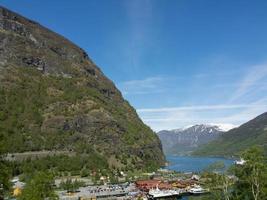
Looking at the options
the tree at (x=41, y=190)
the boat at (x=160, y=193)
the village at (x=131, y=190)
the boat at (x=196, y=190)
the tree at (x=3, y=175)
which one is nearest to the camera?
the tree at (x=3, y=175)

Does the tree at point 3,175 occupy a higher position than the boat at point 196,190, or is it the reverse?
the tree at point 3,175

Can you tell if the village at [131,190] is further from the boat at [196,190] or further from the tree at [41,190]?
the tree at [41,190]

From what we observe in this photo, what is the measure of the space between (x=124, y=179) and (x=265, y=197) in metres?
129

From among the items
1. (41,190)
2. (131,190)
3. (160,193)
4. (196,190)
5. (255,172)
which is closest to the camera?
(255,172)

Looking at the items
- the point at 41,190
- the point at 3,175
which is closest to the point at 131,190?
the point at 41,190

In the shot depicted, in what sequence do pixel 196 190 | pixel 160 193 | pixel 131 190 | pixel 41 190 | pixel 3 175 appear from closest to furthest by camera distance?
pixel 3 175, pixel 41 190, pixel 160 193, pixel 131 190, pixel 196 190

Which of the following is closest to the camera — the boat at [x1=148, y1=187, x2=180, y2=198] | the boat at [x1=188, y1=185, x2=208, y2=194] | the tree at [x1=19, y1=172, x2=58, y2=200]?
the tree at [x1=19, y1=172, x2=58, y2=200]

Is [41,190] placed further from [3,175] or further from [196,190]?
[196,190]

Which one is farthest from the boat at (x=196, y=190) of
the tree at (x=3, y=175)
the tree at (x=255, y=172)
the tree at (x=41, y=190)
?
the tree at (x=3, y=175)

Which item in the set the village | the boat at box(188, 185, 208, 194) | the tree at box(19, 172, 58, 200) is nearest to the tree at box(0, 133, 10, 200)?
the tree at box(19, 172, 58, 200)

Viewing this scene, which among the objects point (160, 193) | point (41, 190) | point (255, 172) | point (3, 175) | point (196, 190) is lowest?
point (160, 193)

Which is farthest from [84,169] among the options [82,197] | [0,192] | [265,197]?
[0,192]

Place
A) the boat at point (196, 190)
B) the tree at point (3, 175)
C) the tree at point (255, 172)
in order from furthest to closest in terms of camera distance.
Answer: the boat at point (196, 190) → the tree at point (255, 172) → the tree at point (3, 175)

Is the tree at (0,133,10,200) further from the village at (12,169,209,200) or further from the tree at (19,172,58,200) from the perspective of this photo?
the village at (12,169,209,200)
